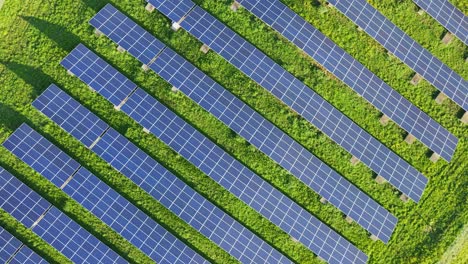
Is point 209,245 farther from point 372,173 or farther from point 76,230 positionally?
point 372,173

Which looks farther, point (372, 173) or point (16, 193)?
point (372, 173)

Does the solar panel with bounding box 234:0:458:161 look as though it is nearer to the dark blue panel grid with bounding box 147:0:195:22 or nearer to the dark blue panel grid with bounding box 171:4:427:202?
the dark blue panel grid with bounding box 171:4:427:202

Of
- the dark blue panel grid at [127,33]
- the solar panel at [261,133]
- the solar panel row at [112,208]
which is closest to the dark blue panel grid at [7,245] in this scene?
the solar panel row at [112,208]

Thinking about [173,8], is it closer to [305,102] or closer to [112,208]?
[305,102]

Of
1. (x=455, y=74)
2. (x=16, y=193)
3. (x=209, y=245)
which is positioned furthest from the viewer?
(x=455, y=74)

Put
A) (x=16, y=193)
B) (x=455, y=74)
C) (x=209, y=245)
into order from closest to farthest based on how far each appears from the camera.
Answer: (x=16, y=193) → (x=209, y=245) → (x=455, y=74)

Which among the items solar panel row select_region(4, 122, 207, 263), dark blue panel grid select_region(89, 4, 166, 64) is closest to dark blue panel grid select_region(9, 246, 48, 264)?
solar panel row select_region(4, 122, 207, 263)

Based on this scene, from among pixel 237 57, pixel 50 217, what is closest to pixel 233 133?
pixel 237 57
